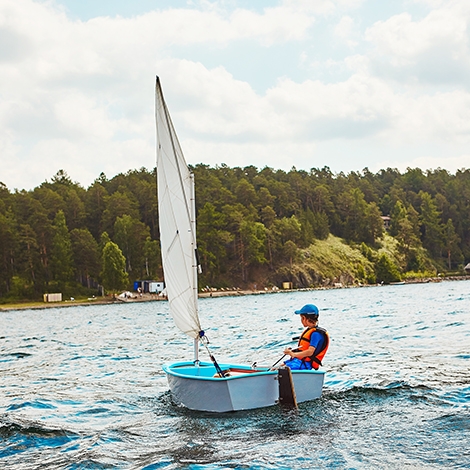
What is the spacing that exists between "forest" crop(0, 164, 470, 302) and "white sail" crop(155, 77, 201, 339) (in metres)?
95.2

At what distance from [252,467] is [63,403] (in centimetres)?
790

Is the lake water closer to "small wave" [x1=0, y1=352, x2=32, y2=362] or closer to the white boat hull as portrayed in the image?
the white boat hull

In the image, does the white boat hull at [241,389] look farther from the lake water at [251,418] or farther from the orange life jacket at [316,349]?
the orange life jacket at [316,349]

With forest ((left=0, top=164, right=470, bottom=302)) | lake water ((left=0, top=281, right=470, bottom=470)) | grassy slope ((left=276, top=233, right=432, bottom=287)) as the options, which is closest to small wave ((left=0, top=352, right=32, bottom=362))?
lake water ((left=0, top=281, right=470, bottom=470))

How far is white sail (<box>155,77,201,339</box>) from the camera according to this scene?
48.3ft

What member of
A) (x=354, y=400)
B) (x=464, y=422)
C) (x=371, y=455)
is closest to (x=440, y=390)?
(x=354, y=400)

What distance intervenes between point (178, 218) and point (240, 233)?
12250 cm

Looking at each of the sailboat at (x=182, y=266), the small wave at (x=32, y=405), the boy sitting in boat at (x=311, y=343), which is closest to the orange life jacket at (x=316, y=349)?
the boy sitting in boat at (x=311, y=343)

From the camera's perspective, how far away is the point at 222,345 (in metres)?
28.0

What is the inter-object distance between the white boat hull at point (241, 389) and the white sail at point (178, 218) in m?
2.00

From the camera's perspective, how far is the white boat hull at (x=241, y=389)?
12.4 metres

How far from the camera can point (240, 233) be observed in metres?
137

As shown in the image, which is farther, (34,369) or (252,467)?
(34,369)

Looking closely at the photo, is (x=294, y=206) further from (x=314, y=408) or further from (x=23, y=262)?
(x=314, y=408)
